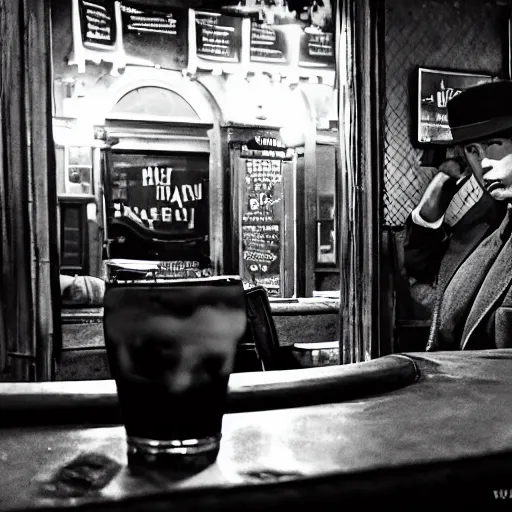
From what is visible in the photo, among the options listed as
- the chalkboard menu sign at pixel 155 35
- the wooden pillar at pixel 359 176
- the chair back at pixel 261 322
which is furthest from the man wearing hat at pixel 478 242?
the chair back at pixel 261 322

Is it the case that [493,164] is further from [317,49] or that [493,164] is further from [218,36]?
[218,36]

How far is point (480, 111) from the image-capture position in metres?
5.37

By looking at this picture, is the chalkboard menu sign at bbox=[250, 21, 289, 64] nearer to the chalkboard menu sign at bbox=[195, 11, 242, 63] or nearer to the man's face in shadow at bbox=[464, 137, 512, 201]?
the chalkboard menu sign at bbox=[195, 11, 242, 63]

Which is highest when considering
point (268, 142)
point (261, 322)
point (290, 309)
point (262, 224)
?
point (268, 142)

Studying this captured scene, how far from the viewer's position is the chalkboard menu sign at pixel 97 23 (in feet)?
17.3

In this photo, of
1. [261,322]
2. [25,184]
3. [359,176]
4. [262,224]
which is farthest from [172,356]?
[262,224]

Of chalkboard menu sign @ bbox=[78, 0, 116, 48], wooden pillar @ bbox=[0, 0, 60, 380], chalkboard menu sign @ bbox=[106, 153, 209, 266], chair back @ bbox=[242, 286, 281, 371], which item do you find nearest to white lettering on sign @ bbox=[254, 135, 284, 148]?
chalkboard menu sign @ bbox=[106, 153, 209, 266]

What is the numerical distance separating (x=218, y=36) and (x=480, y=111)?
81.1 inches

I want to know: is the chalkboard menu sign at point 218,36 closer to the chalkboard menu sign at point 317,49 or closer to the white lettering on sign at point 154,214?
the chalkboard menu sign at point 317,49

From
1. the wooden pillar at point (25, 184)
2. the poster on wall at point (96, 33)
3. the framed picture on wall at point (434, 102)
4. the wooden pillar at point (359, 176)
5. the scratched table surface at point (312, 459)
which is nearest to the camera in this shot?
the scratched table surface at point (312, 459)

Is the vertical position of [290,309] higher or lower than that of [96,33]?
lower

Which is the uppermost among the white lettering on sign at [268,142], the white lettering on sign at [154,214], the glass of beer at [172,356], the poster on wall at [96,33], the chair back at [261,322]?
the poster on wall at [96,33]

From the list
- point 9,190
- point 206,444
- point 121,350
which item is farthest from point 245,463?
point 9,190

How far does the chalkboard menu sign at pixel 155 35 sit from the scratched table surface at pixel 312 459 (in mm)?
A: 4958
